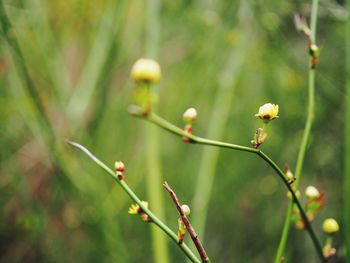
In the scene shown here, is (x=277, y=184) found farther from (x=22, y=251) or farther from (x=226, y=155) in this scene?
(x=22, y=251)

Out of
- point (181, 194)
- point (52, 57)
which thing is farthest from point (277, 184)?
point (52, 57)

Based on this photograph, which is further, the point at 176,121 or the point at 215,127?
the point at 176,121

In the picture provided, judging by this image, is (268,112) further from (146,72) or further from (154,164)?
(154,164)

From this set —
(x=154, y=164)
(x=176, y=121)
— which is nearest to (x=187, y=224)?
(x=154, y=164)

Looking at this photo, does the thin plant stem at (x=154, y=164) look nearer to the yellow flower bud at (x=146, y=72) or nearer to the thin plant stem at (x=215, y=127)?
the thin plant stem at (x=215, y=127)

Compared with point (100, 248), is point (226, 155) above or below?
above

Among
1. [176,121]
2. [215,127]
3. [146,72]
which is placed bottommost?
[176,121]

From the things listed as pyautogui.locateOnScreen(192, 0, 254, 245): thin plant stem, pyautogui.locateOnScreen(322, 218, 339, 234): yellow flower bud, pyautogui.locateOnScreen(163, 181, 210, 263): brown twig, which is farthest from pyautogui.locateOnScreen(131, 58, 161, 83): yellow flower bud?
pyautogui.locateOnScreen(192, 0, 254, 245): thin plant stem

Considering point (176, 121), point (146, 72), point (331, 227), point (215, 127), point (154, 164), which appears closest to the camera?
Answer: point (146, 72)
